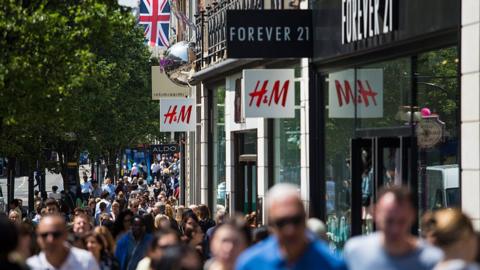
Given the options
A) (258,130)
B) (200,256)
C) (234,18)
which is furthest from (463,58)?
(258,130)

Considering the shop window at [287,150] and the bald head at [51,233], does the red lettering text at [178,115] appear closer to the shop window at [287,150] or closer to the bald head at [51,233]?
the shop window at [287,150]

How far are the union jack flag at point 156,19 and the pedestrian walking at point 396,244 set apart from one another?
32669 millimetres

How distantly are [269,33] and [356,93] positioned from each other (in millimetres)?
1806

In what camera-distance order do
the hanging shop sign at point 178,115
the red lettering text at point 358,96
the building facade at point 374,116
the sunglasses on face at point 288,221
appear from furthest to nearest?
the hanging shop sign at point 178,115 → the red lettering text at point 358,96 → the building facade at point 374,116 → the sunglasses on face at point 288,221

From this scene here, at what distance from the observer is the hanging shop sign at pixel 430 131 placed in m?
16.3

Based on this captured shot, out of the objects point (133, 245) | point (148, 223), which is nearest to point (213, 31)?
point (148, 223)

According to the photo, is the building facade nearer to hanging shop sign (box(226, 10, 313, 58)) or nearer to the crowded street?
the crowded street

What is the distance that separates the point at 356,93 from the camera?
1939cm

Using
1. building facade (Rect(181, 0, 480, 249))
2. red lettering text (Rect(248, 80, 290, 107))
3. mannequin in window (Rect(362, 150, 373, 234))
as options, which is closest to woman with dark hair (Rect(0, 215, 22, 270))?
building facade (Rect(181, 0, 480, 249))

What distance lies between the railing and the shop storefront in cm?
503

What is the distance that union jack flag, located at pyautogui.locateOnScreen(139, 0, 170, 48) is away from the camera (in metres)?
40.2

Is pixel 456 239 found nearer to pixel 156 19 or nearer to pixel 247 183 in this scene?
pixel 247 183

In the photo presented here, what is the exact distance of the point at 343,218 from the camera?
20188 millimetres

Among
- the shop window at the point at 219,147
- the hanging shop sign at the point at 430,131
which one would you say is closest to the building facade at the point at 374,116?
the hanging shop sign at the point at 430,131
